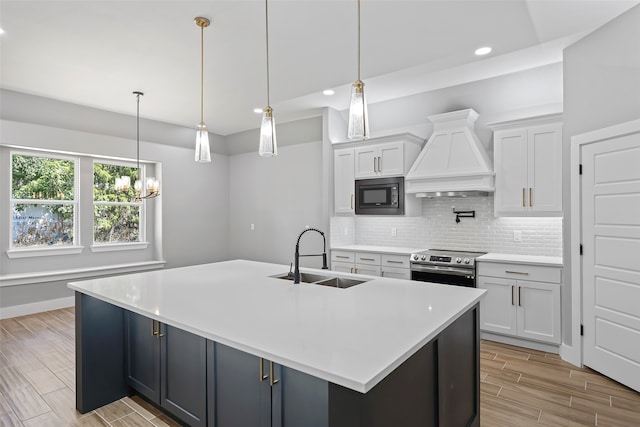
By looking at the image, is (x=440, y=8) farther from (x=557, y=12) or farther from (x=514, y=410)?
(x=514, y=410)

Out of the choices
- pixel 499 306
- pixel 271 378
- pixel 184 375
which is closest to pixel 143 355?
pixel 184 375

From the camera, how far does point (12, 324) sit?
14.3 ft

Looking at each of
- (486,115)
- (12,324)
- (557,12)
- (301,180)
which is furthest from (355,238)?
(12,324)

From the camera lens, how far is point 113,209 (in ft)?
18.8

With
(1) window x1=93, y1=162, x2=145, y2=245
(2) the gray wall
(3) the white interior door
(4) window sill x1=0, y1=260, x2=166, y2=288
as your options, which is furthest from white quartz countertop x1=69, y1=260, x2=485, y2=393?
(1) window x1=93, y1=162, x2=145, y2=245

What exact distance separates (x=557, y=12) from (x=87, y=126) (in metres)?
5.65

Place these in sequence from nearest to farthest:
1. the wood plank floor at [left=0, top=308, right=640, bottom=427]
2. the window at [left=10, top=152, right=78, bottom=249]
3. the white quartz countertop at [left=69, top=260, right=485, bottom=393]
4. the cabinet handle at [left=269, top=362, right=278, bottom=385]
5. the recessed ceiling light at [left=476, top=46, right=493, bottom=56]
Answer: the white quartz countertop at [left=69, top=260, right=485, bottom=393] < the cabinet handle at [left=269, top=362, right=278, bottom=385] < the wood plank floor at [left=0, top=308, right=640, bottom=427] < the recessed ceiling light at [left=476, top=46, right=493, bottom=56] < the window at [left=10, top=152, right=78, bottom=249]

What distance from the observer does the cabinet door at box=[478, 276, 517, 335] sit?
3.65 meters

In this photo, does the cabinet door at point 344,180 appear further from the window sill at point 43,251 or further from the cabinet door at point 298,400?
the window sill at point 43,251

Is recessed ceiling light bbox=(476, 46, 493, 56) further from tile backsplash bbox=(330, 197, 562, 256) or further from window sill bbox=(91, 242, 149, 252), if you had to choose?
window sill bbox=(91, 242, 149, 252)

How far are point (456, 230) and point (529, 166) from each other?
1170 millimetres

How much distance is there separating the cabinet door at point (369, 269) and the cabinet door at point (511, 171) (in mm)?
1512

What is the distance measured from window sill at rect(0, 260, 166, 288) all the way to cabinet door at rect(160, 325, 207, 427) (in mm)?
3667

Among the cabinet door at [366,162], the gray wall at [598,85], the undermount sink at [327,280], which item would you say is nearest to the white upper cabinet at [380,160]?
the cabinet door at [366,162]
